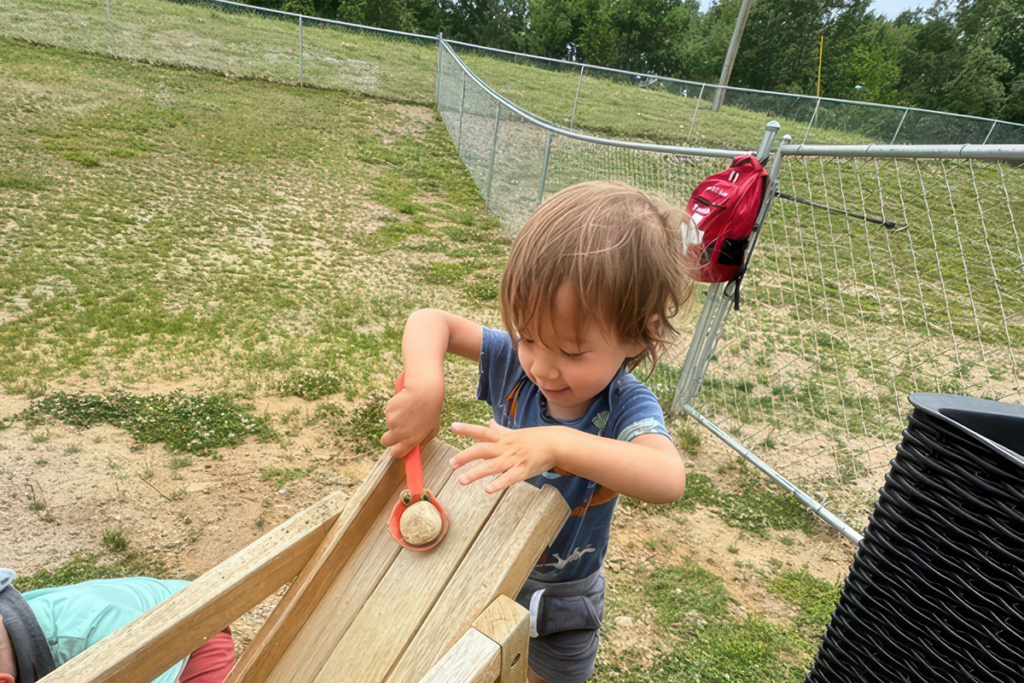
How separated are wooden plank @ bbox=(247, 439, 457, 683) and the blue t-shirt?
0.87 feet

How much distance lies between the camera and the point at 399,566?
4.13 ft

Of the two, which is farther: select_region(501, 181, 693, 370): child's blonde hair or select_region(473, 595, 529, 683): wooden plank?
select_region(501, 181, 693, 370): child's blonde hair

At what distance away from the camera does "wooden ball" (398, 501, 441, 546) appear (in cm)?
123

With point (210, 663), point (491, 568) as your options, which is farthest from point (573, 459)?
point (210, 663)

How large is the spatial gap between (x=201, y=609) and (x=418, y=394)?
0.57 metres

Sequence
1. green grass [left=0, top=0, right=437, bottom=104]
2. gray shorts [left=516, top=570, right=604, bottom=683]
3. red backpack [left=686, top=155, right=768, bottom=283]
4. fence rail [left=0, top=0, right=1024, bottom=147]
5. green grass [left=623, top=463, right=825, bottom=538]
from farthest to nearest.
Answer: fence rail [left=0, top=0, right=1024, bottom=147], green grass [left=0, top=0, right=437, bottom=104], red backpack [left=686, top=155, right=768, bottom=283], green grass [left=623, top=463, right=825, bottom=538], gray shorts [left=516, top=570, right=604, bottom=683]

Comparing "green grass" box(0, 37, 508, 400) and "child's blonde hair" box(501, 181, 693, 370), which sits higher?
"child's blonde hair" box(501, 181, 693, 370)

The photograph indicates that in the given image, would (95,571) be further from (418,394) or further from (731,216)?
(731,216)

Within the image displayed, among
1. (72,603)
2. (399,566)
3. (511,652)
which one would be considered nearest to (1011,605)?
(511,652)

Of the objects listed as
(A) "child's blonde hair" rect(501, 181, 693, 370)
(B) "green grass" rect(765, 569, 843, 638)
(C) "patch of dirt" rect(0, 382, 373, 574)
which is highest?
(A) "child's blonde hair" rect(501, 181, 693, 370)

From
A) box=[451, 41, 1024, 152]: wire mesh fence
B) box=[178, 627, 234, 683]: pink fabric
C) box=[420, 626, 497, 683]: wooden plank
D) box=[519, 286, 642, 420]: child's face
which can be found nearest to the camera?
box=[420, 626, 497, 683]: wooden plank

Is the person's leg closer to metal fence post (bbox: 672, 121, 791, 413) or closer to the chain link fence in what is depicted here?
the chain link fence

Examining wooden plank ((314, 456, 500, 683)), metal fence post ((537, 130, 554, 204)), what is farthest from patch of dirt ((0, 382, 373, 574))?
metal fence post ((537, 130, 554, 204))

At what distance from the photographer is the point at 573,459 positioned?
3.57ft
